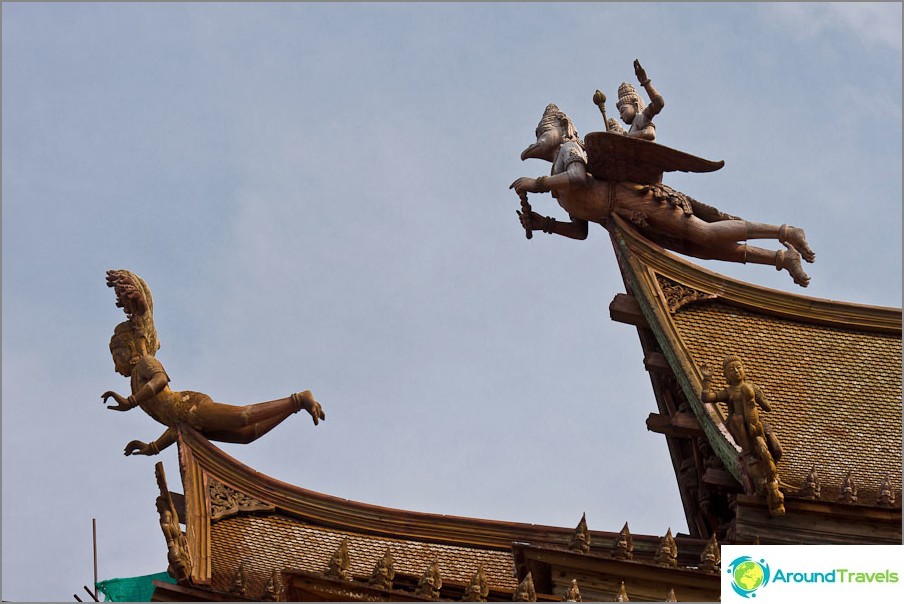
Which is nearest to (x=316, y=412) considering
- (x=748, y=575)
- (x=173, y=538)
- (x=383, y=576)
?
(x=173, y=538)

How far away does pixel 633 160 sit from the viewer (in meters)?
28.0

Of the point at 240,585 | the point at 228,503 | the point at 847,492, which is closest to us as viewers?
the point at 240,585

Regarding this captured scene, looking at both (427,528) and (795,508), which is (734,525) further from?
(427,528)

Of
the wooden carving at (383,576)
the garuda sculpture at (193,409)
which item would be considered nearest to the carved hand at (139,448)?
the garuda sculpture at (193,409)

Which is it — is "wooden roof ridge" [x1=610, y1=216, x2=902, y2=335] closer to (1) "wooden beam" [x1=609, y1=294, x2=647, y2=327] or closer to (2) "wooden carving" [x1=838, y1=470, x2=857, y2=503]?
(1) "wooden beam" [x1=609, y1=294, x2=647, y2=327]

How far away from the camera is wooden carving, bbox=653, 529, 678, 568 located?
23250 mm

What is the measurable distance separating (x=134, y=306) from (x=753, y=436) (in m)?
7.57

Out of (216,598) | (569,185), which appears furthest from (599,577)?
(569,185)

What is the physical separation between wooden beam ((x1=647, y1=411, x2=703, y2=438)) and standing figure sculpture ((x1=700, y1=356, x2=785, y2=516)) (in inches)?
78.6

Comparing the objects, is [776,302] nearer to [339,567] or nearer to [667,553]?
[667,553]

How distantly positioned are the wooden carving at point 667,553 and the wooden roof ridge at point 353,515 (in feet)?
9.00

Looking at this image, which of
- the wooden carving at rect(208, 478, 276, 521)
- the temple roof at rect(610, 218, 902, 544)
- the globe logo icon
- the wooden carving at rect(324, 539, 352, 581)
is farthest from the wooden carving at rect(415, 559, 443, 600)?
the temple roof at rect(610, 218, 902, 544)

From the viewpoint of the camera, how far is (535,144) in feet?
96.4

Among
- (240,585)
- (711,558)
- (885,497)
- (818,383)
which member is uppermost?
(818,383)
